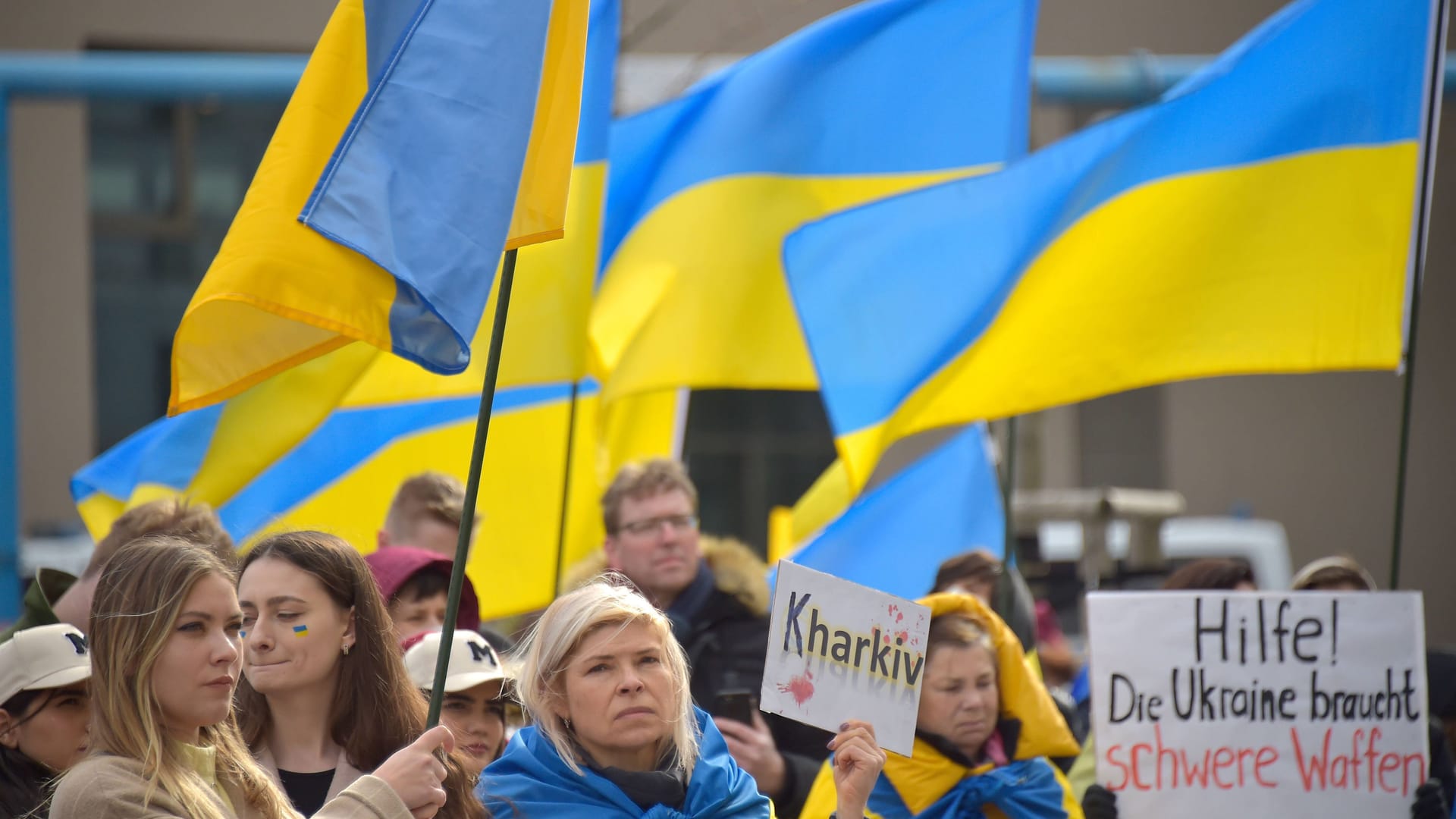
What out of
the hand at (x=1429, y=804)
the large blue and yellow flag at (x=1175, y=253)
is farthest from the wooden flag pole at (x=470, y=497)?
the hand at (x=1429, y=804)

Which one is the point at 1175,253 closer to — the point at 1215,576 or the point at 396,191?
the point at 1215,576

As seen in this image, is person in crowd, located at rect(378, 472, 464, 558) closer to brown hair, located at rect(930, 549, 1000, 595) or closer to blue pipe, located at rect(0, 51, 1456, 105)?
brown hair, located at rect(930, 549, 1000, 595)

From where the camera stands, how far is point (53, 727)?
11.2 feet

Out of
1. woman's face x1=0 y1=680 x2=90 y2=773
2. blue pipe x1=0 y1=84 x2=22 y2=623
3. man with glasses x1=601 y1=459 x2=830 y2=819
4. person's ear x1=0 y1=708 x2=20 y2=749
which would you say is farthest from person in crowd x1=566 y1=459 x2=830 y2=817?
blue pipe x1=0 y1=84 x2=22 y2=623

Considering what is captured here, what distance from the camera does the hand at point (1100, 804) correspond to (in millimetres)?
4086

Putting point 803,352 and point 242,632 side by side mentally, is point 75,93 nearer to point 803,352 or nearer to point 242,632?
point 803,352

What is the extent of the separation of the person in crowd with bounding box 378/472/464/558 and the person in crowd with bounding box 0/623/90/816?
1.35m

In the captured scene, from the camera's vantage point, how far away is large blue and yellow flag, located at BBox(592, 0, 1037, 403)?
596 centimetres

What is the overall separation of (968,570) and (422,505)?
1.64 meters

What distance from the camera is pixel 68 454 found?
1570 cm

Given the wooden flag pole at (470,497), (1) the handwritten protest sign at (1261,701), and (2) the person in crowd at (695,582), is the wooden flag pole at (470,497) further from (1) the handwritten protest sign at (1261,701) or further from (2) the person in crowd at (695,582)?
(1) the handwritten protest sign at (1261,701)

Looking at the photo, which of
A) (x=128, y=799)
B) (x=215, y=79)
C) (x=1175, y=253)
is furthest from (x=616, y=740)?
(x=215, y=79)

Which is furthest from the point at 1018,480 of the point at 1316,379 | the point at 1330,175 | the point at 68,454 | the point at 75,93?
the point at 1330,175

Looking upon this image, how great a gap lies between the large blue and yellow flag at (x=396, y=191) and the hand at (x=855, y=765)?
103 centimetres
